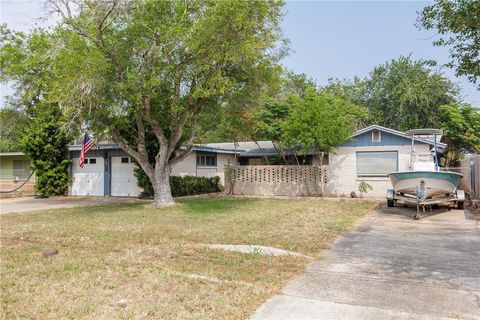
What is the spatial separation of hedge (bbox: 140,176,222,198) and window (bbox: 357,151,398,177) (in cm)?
792

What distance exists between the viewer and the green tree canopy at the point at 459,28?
20.8 feet

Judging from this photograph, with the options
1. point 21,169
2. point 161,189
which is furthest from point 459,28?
point 21,169

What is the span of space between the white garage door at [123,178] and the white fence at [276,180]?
15.7 feet

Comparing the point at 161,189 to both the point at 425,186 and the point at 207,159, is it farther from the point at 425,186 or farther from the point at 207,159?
the point at 425,186

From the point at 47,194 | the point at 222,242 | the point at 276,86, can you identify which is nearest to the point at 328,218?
the point at 222,242

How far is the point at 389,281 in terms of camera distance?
5125 millimetres

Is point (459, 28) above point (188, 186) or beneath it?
above

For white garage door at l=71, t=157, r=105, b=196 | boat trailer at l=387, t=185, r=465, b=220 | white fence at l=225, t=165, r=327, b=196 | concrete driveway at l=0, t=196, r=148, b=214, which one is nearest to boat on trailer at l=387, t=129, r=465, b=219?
boat trailer at l=387, t=185, r=465, b=220

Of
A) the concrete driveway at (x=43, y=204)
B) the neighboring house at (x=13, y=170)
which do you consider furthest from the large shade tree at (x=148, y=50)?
the neighboring house at (x=13, y=170)

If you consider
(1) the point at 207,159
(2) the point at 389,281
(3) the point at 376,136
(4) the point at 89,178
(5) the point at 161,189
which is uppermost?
(3) the point at 376,136

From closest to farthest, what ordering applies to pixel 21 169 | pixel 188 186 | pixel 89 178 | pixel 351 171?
pixel 351 171 → pixel 188 186 → pixel 89 178 → pixel 21 169

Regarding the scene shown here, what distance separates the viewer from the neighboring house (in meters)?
26.1

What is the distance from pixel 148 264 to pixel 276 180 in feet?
46.7

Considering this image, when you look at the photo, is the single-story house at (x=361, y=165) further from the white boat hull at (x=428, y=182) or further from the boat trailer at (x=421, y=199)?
the white boat hull at (x=428, y=182)
